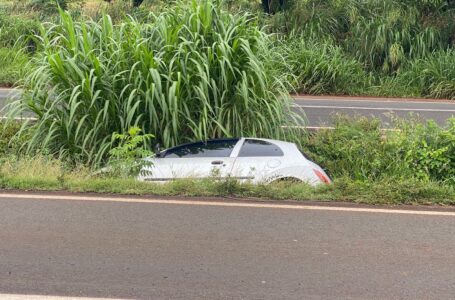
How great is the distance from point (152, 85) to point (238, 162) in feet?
7.00

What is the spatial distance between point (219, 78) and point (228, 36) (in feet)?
2.52

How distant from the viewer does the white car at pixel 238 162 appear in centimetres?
968

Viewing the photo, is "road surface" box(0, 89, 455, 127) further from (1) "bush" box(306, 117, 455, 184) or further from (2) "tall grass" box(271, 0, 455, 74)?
(2) "tall grass" box(271, 0, 455, 74)

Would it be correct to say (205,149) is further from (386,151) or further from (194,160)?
(386,151)

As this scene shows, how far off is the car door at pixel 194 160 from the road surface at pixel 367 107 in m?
5.55

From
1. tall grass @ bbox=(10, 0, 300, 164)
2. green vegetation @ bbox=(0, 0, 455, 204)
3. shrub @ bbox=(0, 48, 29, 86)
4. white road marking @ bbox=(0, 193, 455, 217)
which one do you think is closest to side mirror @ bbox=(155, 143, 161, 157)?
green vegetation @ bbox=(0, 0, 455, 204)

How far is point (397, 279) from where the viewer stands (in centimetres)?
520

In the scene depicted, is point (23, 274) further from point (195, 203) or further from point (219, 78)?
point (219, 78)

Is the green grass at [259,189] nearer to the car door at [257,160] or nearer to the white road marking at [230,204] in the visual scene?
the white road marking at [230,204]

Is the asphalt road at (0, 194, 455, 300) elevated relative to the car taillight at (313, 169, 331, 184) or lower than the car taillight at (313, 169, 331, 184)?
elevated

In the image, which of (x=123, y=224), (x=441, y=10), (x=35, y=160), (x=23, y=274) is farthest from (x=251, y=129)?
(x=441, y=10)

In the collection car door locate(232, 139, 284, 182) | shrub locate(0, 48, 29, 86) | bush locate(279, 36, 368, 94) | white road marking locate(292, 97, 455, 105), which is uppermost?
shrub locate(0, 48, 29, 86)

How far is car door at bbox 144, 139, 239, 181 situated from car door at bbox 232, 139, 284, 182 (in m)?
0.16

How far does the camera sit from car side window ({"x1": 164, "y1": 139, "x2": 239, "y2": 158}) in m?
10.4
